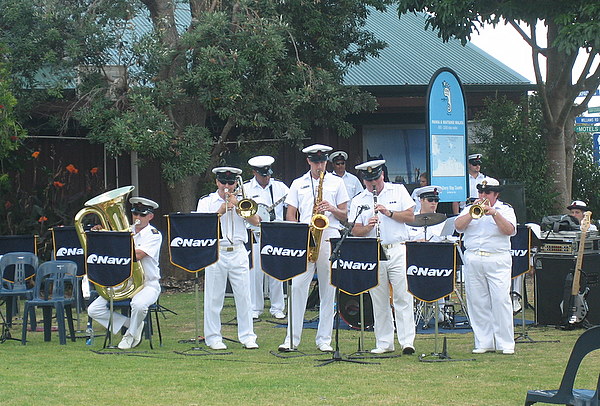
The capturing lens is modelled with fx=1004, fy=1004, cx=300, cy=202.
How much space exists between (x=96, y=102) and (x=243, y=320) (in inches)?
289

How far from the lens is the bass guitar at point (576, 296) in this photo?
13.7 m

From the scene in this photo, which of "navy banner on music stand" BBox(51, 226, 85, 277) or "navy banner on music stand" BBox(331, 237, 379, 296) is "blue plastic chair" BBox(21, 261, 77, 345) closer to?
"navy banner on music stand" BBox(51, 226, 85, 277)

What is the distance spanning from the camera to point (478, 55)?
26891 mm

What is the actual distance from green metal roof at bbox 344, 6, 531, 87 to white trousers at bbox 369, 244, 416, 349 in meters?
11.8

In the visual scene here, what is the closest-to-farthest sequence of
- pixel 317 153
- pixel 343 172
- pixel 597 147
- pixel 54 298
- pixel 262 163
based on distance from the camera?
pixel 317 153, pixel 54 298, pixel 262 163, pixel 343 172, pixel 597 147

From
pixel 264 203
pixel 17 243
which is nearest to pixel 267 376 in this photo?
pixel 264 203

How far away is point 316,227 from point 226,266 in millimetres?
1235

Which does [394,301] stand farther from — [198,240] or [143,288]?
[143,288]

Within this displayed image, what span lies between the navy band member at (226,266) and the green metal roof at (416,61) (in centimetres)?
1145

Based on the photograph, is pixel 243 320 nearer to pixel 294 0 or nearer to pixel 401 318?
pixel 401 318

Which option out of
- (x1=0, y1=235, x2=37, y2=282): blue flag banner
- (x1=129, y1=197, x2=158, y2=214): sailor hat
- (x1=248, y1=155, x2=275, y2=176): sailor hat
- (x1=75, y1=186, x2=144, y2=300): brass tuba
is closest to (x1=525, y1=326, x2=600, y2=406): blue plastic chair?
(x1=75, y1=186, x2=144, y2=300): brass tuba

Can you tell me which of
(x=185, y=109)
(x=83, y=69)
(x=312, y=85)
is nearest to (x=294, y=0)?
(x=312, y=85)

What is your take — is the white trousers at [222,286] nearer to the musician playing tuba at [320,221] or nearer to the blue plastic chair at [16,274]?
the musician playing tuba at [320,221]

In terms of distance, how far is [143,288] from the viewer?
12.1m
